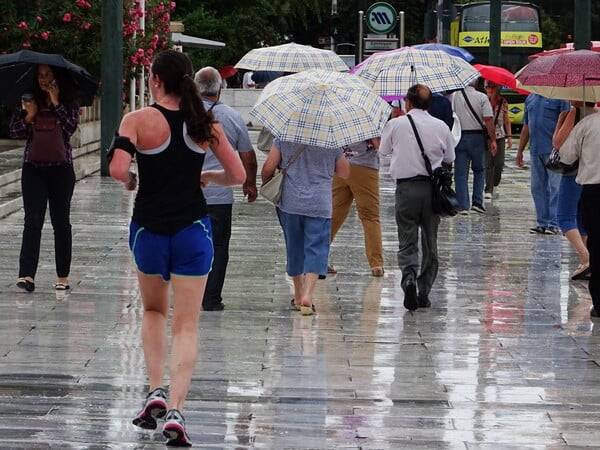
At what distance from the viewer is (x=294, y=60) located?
501 inches

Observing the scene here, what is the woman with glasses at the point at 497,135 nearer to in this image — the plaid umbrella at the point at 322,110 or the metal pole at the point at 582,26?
the metal pole at the point at 582,26

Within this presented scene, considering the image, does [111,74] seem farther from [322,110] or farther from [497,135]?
[322,110]

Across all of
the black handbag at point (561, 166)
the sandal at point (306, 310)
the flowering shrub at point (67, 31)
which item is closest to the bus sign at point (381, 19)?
the flowering shrub at point (67, 31)

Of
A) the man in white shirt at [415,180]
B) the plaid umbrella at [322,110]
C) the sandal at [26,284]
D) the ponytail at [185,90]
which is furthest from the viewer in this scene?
the sandal at [26,284]

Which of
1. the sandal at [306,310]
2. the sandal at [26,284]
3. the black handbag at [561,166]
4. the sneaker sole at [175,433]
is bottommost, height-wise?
the sandal at [306,310]

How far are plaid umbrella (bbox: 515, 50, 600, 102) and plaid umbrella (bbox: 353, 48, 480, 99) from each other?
2.08 feet

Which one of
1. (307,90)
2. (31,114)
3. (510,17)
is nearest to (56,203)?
(31,114)

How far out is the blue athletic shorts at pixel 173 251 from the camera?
21.6 feet

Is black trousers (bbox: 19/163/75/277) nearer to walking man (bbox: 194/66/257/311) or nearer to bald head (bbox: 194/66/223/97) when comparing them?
walking man (bbox: 194/66/257/311)

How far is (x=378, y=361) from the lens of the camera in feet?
28.3

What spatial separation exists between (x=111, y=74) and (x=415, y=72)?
977cm

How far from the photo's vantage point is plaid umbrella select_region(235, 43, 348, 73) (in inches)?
499

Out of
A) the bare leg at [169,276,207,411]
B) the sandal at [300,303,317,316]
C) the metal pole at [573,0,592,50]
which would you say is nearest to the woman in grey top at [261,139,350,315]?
the sandal at [300,303,317,316]

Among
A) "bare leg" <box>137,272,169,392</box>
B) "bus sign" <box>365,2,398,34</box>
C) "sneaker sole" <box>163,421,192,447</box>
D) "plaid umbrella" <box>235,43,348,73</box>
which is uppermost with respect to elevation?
"plaid umbrella" <box>235,43,348,73</box>
